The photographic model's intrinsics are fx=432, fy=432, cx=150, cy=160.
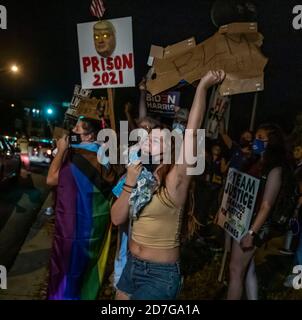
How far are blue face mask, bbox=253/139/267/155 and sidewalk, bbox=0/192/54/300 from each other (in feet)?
8.12

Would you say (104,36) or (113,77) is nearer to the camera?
(104,36)

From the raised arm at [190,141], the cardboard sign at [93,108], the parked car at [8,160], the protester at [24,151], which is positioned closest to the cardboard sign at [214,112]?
the cardboard sign at [93,108]

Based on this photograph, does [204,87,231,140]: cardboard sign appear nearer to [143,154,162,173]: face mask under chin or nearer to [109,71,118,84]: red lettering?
[109,71,118,84]: red lettering

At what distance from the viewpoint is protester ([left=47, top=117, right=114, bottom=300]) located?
3.69 metres

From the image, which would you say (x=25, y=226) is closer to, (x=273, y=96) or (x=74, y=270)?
(x=74, y=270)

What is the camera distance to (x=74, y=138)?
391 centimetres

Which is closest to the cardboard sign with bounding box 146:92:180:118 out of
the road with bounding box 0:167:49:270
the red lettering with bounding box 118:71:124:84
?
the red lettering with bounding box 118:71:124:84

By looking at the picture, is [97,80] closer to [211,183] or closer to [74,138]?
[74,138]

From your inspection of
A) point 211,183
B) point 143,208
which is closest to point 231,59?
point 143,208

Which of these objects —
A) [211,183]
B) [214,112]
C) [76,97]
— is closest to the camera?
[76,97]

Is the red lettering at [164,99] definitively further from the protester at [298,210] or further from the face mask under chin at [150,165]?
the face mask under chin at [150,165]

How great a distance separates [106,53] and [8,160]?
280 inches

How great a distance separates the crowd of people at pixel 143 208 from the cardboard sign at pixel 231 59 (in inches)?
10.7
